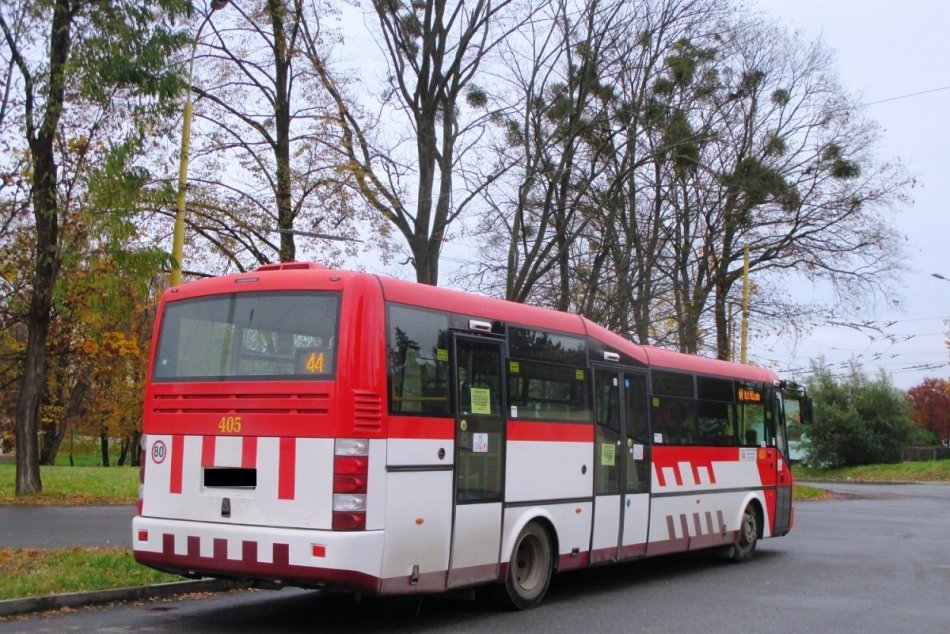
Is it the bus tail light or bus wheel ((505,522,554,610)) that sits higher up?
the bus tail light

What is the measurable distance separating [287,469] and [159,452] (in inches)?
57.9

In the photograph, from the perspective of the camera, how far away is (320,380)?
8.60 m

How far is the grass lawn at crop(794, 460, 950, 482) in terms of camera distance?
5138 centimetres

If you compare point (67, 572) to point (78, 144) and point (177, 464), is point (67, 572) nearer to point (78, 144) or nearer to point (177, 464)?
point (177, 464)

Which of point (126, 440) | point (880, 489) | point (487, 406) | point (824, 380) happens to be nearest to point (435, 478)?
point (487, 406)

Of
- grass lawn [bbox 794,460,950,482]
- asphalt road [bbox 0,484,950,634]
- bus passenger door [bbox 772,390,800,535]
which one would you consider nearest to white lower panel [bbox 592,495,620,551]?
asphalt road [bbox 0,484,950,634]

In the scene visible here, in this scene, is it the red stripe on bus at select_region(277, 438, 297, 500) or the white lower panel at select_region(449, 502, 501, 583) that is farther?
the white lower panel at select_region(449, 502, 501, 583)

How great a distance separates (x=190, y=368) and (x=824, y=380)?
5238 centimetres

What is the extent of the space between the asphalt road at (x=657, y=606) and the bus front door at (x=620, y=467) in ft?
1.91

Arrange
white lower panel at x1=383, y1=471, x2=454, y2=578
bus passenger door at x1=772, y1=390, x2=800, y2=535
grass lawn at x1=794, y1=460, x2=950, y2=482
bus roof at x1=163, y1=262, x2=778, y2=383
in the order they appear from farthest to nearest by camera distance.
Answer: grass lawn at x1=794, y1=460, x2=950, y2=482 < bus passenger door at x1=772, y1=390, x2=800, y2=535 < bus roof at x1=163, y1=262, x2=778, y2=383 < white lower panel at x1=383, y1=471, x2=454, y2=578

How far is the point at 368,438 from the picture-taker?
27.9 ft

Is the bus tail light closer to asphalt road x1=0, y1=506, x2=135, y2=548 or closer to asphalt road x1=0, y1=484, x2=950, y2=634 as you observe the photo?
asphalt road x1=0, y1=484, x2=950, y2=634

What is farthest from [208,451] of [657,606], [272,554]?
[657,606]

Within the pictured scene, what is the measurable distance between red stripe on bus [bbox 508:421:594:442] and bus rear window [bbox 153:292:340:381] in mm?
2376
